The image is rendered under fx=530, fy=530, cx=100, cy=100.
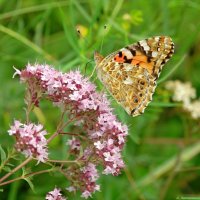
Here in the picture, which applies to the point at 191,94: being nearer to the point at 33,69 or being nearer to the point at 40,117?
the point at 40,117

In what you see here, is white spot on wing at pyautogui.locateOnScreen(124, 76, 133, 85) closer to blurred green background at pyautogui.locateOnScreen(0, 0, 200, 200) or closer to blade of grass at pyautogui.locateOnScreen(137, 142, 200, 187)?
blurred green background at pyautogui.locateOnScreen(0, 0, 200, 200)

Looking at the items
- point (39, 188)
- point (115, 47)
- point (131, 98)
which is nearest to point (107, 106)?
point (131, 98)

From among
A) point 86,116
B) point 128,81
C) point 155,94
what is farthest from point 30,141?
point 155,94

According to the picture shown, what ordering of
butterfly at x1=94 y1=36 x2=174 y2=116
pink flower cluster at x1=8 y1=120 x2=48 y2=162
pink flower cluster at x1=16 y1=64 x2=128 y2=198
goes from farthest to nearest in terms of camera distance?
butterfly at x1=94 y1=36 x2=174 y2=116
pink flower cluster at x1=16 y1=64 x2=128 y2=198
pink flower cluster at x1=8 y1=120 x2=48 y2=162

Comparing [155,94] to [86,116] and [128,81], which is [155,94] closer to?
[128,81]

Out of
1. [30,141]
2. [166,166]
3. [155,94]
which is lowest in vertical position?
[30,141]

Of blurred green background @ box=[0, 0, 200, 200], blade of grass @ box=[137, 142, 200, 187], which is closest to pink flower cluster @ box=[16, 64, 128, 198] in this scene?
blurred green background @ box=[0, 0, 200, 200]
